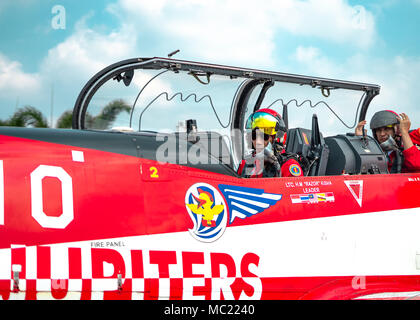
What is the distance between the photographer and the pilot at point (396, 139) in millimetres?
3930

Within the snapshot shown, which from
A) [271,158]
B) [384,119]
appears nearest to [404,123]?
[384,119]

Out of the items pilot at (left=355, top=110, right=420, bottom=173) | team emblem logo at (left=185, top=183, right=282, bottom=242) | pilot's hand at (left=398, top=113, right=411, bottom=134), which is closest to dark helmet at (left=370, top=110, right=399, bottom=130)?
pilot at (left=355, top=110, right=420, bottom=173)

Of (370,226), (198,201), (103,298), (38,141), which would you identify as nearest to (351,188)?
(370,226)

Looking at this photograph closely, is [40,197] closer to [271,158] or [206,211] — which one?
[206,211]

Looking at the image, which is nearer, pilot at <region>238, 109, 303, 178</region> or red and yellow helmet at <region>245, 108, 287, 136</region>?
pilot at <region>238, 109, 303, 178</region>

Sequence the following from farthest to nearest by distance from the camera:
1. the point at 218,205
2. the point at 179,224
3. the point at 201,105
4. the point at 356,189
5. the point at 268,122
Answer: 1. the point at 201,105
2. the point at 268,122
3. the point at 356,189
4. the point at 218,205
5. the point at 179,224

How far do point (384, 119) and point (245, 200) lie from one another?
1956 millimetres

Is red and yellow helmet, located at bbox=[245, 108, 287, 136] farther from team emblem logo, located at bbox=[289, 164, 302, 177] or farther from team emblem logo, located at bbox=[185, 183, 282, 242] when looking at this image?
team emblem logo, located at bbox=[185, 183, 282, 242]

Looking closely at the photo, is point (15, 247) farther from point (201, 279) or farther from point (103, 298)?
point (201, 279)

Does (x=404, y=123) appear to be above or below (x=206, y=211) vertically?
above

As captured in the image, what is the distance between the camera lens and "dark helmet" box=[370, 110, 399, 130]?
14.1ft

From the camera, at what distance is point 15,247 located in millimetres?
2635

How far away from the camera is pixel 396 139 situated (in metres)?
4.35

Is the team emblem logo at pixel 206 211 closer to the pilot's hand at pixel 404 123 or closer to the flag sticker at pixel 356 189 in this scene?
the flag sticker at pixel 356 189
